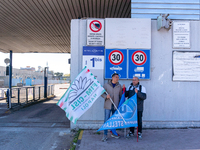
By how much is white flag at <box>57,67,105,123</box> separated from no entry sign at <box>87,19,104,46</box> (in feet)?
4.90

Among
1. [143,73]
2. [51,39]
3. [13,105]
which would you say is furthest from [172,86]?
[51,39]

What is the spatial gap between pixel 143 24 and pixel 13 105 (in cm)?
937

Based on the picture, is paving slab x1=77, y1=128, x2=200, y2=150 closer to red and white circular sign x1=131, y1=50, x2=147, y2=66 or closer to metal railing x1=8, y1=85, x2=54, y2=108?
red and white circular sign x1=131, y1=50, x2=147, y2=66

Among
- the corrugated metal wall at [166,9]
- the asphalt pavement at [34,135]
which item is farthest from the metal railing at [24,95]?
the corrugated metal wall at [166,9]

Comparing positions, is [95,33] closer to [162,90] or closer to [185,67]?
[162,90]

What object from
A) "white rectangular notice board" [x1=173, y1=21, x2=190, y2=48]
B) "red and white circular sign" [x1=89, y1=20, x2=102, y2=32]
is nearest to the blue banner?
"red and white circular sign" [x1=89, y1=20, x2=102, y2=32]

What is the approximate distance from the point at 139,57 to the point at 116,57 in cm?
83

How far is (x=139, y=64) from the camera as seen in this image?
6309mm

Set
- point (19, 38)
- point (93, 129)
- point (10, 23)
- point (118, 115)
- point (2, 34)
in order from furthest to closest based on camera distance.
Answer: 1. point (19, 38)
2. point (2, 34)
3. point (10, 23)
4. point (93, 129)
5. point (118, 115)

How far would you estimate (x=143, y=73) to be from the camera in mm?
6289

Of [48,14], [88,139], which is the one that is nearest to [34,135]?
[88,139]

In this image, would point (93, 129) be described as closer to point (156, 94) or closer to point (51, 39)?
point (156, 94)

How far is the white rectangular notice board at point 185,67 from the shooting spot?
643cm

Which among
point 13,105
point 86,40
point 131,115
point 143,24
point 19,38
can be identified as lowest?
point 13,105
